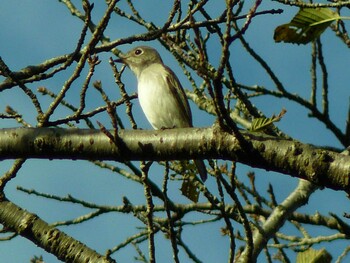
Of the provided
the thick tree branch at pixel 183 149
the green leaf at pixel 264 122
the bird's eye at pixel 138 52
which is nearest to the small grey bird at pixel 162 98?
the bird's eye at pixel 138 52

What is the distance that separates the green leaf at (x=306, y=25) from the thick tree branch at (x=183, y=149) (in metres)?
1.41

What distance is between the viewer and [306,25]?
4.98 metres

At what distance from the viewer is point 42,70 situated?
495cm

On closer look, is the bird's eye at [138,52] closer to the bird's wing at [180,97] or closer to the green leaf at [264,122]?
the bird's wing at [180,97]

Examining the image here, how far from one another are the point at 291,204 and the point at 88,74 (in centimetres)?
313

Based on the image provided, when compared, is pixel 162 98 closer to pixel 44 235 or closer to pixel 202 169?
pixel 202 169

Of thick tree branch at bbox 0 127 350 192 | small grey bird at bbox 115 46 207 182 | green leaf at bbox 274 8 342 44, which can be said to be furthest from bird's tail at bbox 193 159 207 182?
thick tree branch at bbox 0 127 350 192

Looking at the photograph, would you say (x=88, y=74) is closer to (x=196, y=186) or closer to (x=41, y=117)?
(x=41, y=117)

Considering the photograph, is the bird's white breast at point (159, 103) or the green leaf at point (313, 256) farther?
the bird's white breast at point (159, 103)

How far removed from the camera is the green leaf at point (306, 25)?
16.2 ft

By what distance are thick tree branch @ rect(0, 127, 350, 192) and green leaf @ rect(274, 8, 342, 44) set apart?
1.41 metres

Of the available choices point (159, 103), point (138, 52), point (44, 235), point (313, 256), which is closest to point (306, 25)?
point (313, 256)

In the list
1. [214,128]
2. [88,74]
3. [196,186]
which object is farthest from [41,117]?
[196,186]

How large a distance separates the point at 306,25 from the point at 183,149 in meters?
1.66
